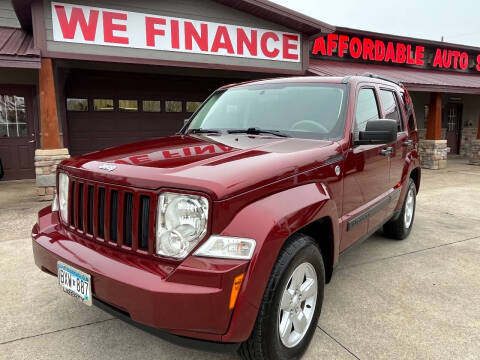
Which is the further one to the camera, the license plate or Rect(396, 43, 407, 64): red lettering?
Rect(396, 43, 407, 64): red lettering

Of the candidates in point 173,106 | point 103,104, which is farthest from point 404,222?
point 103,104

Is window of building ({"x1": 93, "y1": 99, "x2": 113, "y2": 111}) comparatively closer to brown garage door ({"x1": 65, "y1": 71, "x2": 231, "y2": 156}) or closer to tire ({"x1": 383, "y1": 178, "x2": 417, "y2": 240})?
brown garage door ({"x1": 65, "y1": 71, "x2": 231, "y2": 156})

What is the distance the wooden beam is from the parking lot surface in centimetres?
284

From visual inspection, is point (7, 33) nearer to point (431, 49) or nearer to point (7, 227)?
point (7, 227)

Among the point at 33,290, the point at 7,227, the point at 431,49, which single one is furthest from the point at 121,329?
the point at 431,49

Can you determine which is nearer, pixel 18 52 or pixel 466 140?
pixel 18 52

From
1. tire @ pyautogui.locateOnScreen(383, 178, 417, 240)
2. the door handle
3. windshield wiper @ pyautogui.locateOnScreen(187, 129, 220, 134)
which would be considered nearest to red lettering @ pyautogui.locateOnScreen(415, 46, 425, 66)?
tire @ pyautogui.locateOnScreen(383, 178, 417, 240)

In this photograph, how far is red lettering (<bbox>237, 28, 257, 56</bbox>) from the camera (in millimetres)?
8797

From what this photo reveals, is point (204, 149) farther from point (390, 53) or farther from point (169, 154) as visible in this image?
point (390, 53)

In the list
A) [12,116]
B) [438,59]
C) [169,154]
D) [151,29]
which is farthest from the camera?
[438,59]

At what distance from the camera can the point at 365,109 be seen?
11.0 feet

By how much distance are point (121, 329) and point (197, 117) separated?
2130 mm

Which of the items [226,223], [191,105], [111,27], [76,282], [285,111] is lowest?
[76,282]

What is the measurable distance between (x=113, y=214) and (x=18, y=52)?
600cm
